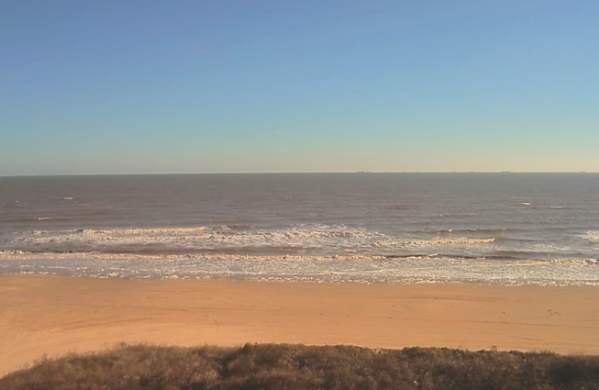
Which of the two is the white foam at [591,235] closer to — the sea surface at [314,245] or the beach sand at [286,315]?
the sea surface at [314,245]

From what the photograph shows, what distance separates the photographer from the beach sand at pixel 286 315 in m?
14.2

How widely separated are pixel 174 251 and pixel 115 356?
21845mm

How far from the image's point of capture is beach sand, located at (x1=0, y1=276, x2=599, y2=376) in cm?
1417

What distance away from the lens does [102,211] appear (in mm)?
56156

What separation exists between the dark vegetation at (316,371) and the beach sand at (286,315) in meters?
4.59

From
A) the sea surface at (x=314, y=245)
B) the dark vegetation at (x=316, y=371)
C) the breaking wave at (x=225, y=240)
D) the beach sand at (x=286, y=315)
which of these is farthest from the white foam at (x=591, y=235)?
the dark vegetation at (x=316, y=371)

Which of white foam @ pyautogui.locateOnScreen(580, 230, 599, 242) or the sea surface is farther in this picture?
white foam @ pyautogui.locateOnScreen(580, 230, 599, 242)

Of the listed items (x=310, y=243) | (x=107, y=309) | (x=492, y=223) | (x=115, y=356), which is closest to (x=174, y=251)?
(x=310, y=243)

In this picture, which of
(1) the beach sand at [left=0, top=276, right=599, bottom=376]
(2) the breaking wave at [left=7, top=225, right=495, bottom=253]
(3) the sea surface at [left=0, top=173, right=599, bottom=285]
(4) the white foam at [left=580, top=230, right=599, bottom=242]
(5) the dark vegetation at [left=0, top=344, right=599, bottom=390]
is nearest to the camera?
(5) the dark vegetation at [left=0, top=344, right=599, bottom=390]

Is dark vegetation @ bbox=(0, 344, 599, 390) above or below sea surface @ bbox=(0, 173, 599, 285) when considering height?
above

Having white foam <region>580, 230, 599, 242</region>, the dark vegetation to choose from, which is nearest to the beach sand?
the dark vegetation

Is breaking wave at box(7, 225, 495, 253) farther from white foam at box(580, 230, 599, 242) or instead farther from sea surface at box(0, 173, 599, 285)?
white foam at box(580, 230, 599, 242)

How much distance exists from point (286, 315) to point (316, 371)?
8.86 meters

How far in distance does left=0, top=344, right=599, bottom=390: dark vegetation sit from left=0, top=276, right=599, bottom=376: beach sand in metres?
4.59
